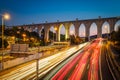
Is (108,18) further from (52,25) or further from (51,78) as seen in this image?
(51,78)

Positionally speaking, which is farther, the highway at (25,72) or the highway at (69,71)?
the highway at (25,72)

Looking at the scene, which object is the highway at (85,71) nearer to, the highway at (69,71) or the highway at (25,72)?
the highway at (69,71)

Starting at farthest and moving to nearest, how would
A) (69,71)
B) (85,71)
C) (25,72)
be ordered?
1. (69,71)
2. (25,72)
3. (85,71)

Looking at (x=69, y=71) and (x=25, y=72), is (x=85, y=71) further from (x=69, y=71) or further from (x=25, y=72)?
(x=25, y=72)

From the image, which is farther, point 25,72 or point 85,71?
point 25,72

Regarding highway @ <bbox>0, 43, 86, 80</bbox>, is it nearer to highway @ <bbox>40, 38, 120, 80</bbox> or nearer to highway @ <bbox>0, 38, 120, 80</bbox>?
highway @ <bbox>0, 38, 120, 80</bbox>

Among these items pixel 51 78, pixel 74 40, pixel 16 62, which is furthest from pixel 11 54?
pixel 74 40

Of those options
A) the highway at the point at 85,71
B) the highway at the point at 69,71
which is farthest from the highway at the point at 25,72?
the highway at the point at 85,71

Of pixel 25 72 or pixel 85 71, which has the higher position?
pixel 85 71

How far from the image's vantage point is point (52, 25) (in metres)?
178

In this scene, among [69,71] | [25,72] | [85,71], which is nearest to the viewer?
[85,71]

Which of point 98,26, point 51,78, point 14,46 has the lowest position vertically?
point 51,78

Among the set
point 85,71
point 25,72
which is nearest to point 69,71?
point 85,71

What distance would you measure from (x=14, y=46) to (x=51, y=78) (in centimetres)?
3832
